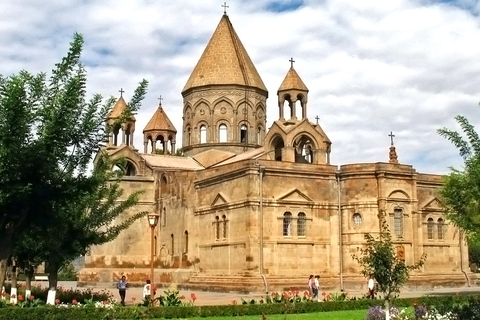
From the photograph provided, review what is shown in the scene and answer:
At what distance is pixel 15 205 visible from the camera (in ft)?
37.0

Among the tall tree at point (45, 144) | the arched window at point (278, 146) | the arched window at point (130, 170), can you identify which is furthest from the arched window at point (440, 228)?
the tall tree at point (45, 144)

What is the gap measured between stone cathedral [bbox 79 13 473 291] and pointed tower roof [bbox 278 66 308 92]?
7 cm

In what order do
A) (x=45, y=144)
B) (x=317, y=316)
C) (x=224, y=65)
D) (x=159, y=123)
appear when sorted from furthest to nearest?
1. (x=159, y=123)
2. (x=224, y=65)
3. (x=317, y=316)
4. (x=45, y=144)

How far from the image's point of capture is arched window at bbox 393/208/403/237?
30531 mm

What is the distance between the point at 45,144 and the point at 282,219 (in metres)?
20.5

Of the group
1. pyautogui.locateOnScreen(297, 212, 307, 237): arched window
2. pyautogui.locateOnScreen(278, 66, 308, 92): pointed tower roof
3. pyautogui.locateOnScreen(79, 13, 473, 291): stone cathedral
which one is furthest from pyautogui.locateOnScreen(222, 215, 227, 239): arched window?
pyautogui.locateOnScreen(278, 66, 308, 92): pointed tower roof

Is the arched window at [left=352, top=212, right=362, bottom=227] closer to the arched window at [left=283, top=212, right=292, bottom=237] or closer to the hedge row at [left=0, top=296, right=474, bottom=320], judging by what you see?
the arched window at [left=283, top=212, right=292, bottom=237]

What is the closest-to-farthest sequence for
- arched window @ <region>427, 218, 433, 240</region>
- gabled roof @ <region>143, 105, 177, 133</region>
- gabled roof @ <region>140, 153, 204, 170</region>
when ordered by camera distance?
arched window @ <region>427, 218, 433, 240</region> → gabled roof @ <region>140, 153, 204, 170</region> → gabled roof @ <region>143, 105, 177, 133</region>

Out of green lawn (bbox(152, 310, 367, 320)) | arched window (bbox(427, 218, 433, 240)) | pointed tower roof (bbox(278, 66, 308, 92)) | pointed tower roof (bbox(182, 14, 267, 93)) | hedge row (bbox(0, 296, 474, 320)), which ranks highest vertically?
pointed tower roof (bbox(182, 14, 267, 93))

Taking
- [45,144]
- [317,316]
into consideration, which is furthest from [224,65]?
[45,144]

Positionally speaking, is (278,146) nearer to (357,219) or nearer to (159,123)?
(357,219)

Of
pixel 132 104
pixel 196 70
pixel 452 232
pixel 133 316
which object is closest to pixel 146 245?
pixel 196 70

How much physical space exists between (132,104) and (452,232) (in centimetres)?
2586

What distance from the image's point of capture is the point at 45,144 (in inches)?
408
